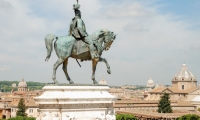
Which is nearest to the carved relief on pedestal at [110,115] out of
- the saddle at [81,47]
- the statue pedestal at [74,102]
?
the statue pedestal at [74,102]

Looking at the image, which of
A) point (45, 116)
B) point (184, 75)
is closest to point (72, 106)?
point (45, 116)

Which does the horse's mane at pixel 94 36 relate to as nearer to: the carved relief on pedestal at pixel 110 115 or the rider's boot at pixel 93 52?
the rider's boot at pixel 93 52

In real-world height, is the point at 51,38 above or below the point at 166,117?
above

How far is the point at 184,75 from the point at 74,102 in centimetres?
10705

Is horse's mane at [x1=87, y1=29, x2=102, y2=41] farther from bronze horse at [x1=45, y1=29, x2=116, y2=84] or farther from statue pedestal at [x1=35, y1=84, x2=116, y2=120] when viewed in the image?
statue pedestal at [x1=35, y1=84, x2=116, y2=120]

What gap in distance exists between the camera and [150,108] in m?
76.8

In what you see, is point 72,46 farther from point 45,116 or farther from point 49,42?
point 45,116

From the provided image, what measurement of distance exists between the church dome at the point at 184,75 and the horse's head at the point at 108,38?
104841 mm

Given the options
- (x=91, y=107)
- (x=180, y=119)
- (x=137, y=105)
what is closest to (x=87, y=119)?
(x=91, y=107)

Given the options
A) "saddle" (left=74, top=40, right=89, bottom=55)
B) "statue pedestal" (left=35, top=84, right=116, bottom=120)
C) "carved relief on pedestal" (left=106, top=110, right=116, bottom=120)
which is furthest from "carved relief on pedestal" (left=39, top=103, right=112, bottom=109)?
"saddle" (left=74, top=40, right=89, bottom=55)

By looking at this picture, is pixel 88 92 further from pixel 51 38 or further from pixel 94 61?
pixel 51 38

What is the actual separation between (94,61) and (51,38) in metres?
1.69

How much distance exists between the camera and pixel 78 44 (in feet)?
43.3

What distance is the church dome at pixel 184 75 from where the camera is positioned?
116 meters
